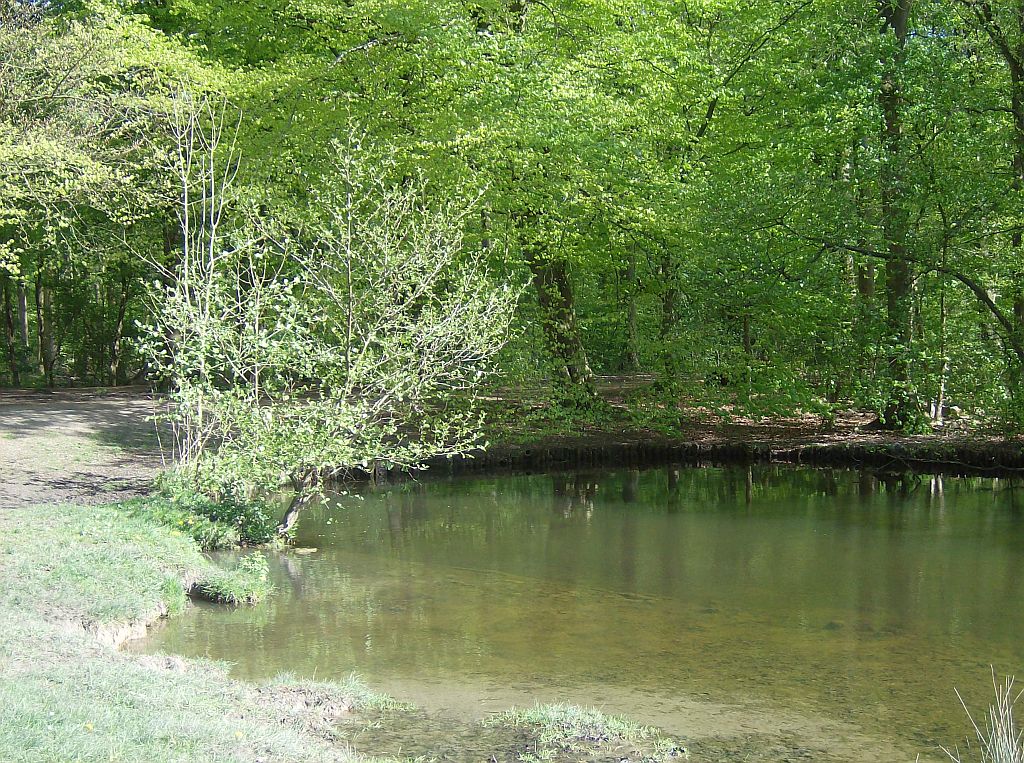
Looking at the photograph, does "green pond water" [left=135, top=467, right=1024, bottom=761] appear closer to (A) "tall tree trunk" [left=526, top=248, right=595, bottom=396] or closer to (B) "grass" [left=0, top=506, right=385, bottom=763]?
(B) "grass" [left=0, top=506, right=385, bottom=763]

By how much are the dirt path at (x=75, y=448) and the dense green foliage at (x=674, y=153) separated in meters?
2.94

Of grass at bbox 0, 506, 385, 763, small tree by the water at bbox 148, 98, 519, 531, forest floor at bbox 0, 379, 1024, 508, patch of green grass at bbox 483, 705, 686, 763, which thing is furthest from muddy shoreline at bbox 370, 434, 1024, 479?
patch of green grass at bbox 483, 705, 686, 763

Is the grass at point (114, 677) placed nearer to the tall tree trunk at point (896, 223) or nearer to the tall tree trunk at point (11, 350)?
the tall tree trunk at point (896, 223)

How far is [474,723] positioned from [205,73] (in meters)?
13.8

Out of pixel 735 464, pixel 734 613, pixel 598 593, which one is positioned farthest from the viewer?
pixel 735 464

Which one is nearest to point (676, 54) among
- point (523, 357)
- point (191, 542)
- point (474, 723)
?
point (523, 357)

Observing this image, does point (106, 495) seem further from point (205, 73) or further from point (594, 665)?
point (205, 73)

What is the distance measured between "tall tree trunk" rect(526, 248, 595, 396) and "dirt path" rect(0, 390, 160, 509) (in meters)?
7.31

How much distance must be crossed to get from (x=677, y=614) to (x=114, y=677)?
500cm

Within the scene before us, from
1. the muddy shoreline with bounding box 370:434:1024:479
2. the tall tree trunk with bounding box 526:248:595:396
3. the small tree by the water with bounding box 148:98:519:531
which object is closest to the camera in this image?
the small tree by the water with bounding box 148:98:519:531

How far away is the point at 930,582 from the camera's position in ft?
33.1

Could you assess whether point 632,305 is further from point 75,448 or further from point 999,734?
point 999,734

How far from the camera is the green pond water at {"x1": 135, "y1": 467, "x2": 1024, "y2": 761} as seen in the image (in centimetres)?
667

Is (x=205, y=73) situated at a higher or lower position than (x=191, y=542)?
higher
